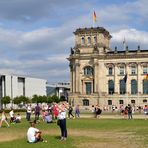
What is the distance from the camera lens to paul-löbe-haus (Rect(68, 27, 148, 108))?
125375mm

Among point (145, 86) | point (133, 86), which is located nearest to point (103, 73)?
point (133, 86)

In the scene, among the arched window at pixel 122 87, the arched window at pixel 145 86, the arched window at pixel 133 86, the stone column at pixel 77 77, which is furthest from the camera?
the stone column at pixel 77 77

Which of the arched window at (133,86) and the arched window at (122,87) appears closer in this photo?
the arched window at (133,86)

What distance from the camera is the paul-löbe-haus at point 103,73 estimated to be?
12538 cm

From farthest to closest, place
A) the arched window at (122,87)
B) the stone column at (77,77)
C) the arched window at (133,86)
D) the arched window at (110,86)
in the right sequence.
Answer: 1. the stone column at (77,77)
2. the arched window at (110,86)
3. the arched window at (122,87)
4. the arched window at (133,86)

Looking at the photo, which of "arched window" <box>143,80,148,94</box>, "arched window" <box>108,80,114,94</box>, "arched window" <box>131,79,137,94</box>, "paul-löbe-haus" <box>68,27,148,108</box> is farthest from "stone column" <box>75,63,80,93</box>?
"arched window" <box>143,80,148,94</box>

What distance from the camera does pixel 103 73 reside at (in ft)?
424

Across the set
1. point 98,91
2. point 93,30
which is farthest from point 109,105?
point 93,30

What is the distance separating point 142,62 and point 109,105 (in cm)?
1504

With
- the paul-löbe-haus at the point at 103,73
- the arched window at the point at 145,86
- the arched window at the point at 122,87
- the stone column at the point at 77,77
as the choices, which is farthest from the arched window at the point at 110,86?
the arched window at the point at 145,86

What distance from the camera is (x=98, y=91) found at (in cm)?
12781

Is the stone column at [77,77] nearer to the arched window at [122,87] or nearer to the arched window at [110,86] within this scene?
the arched window at [110,86]

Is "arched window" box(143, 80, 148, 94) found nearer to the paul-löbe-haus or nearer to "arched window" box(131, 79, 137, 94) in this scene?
the paul-löbe-haus

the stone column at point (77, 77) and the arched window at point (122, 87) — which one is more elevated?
the stone column at point (77, 77)
